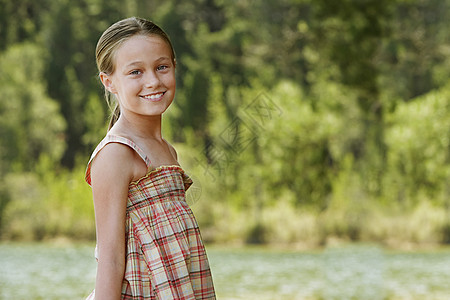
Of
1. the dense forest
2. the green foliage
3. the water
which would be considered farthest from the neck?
the green foliage

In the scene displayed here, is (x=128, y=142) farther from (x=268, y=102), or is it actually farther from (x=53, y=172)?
(x=53, y=172)

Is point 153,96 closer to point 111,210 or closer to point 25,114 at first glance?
point 111,210

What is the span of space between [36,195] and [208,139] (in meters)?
2.10

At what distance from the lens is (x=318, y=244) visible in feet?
25.3

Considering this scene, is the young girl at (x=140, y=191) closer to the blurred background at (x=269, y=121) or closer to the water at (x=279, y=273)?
the water at (x=279, y=273)

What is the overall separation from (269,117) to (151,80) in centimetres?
726

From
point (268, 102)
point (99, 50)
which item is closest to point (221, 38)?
point (268, 102)

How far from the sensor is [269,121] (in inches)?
318

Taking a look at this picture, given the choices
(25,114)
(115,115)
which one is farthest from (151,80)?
(25,114)

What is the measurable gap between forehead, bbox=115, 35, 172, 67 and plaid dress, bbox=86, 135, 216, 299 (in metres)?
0.10

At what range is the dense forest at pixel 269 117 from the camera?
7.71 m

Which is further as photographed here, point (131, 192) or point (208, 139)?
point (208, 139)

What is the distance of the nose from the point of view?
837mm

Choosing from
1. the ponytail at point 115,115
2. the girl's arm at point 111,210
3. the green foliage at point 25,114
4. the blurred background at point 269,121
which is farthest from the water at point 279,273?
the girl's arm at point 111,210
